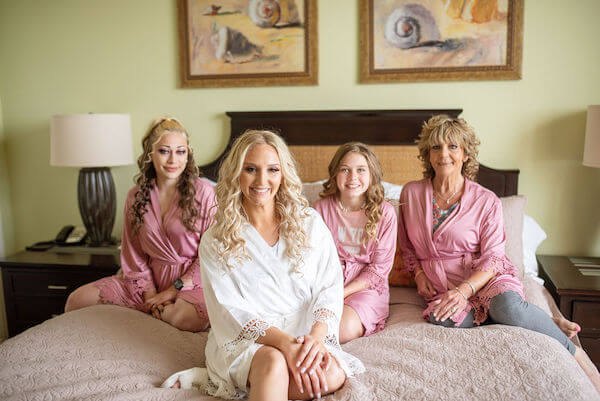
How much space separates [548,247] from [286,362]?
224 cm

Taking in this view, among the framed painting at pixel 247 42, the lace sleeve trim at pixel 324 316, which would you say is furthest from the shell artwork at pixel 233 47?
the lace sleeve trim at pixel 324 316

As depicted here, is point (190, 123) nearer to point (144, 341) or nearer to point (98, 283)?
point (98, 283)

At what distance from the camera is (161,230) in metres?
2.44

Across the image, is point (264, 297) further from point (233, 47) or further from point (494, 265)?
point (233, 47)

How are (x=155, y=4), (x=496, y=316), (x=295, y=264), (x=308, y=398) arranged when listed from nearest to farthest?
(x=308, y=398) < (x=295, y=264) < (x=496, y=316) < (x=155, y=4)

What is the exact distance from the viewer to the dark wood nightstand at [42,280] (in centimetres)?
294

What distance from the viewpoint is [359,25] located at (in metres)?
3.09

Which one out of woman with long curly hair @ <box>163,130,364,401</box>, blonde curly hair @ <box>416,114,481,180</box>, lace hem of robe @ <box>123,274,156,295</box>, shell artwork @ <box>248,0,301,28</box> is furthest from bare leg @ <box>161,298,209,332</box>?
shell artwork @ <box>248,0,301,28</box>

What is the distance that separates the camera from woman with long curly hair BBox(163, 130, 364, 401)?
1646 mm

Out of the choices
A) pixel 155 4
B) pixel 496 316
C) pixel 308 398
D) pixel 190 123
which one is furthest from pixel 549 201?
pixel 155 4

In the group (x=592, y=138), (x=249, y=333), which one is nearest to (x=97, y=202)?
(x=249, y=333)

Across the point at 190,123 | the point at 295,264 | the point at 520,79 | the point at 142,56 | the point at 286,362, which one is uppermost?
the point at 142,56

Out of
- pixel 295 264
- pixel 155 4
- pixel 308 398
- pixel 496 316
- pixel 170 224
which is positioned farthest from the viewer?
pixel 155 4

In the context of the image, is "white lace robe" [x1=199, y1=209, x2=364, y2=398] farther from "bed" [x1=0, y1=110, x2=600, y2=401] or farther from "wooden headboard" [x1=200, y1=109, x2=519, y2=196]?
"wooden headboard" [x1=200, y1=109, x2=519, y2=196]
